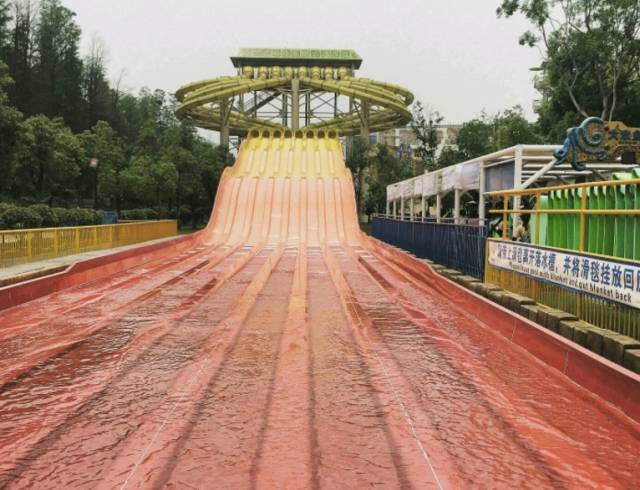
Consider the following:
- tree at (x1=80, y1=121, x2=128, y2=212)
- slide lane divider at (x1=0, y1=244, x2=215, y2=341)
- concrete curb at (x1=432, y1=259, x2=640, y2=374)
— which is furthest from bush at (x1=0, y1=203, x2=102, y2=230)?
concrete curb at (x1=432, y1=259, x2=640, y2=374)

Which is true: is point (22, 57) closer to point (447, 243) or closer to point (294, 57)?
point (294, 57)

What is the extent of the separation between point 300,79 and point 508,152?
43336 mm

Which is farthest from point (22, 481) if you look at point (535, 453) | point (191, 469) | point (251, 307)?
point (251, 307)

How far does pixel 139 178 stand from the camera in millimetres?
32688

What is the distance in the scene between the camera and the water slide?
3898 millimetres

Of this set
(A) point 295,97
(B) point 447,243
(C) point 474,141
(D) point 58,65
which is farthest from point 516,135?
(D) point 58,65

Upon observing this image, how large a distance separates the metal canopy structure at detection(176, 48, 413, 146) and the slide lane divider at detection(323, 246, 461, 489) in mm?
39619

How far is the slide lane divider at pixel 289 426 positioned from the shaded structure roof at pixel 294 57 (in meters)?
55.7

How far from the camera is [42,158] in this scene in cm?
3091

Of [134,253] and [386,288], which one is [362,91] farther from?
[386,288]

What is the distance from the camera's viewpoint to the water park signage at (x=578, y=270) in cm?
573

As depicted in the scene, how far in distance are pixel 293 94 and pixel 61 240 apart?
4160 centimetres

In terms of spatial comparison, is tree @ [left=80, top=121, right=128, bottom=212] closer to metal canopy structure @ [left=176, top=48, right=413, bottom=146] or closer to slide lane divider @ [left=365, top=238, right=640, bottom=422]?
metal canopy structure @ [left=176, top=48, right=413, bottom=146]

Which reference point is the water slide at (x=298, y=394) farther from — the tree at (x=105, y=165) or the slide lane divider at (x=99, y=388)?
the tree at (x=105, y=165)
